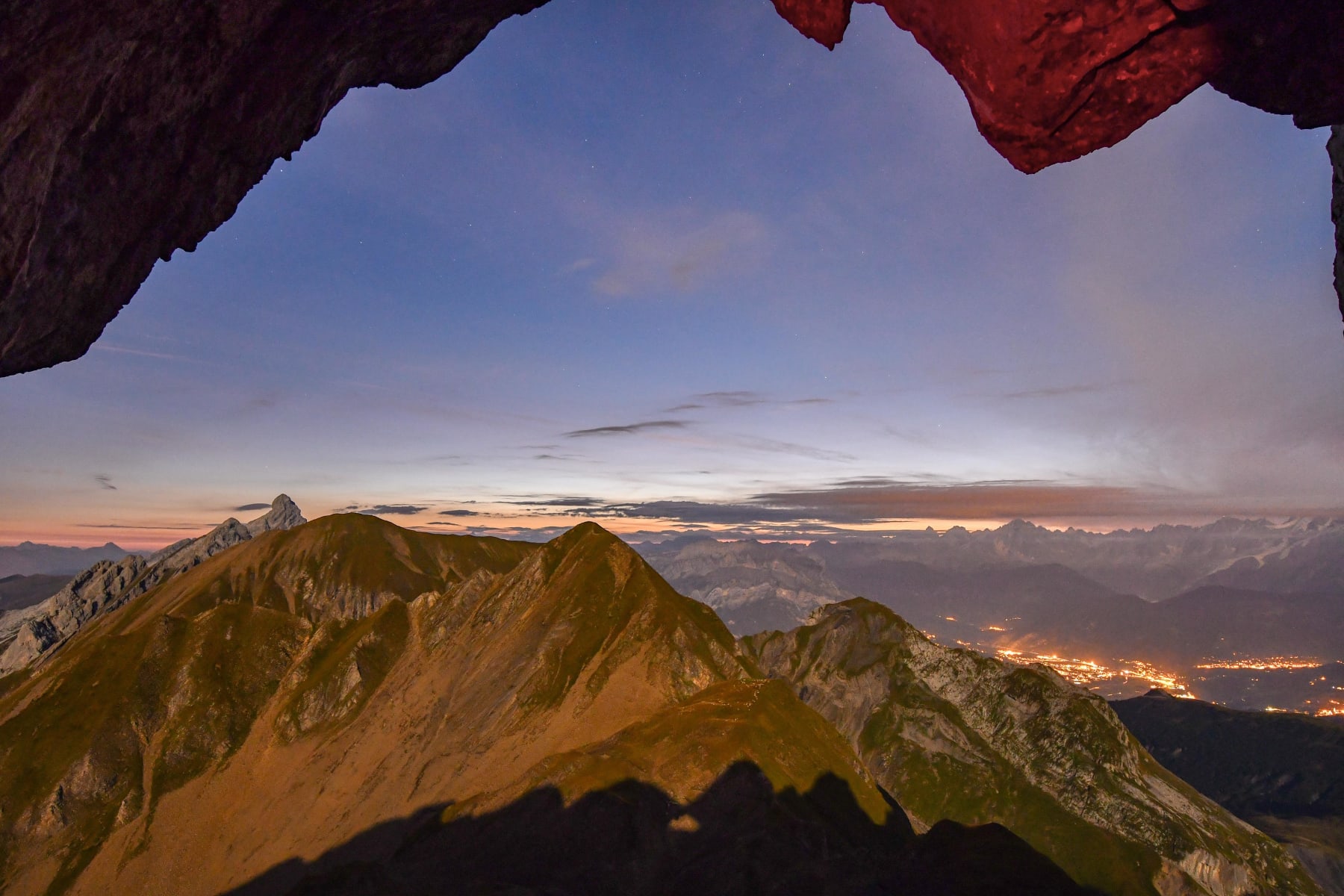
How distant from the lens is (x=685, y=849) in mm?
63906

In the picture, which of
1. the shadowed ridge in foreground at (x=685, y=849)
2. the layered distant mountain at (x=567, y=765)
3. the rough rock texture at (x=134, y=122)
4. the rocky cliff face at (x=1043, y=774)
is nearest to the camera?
the rough rock texture at (x=134, y=122)

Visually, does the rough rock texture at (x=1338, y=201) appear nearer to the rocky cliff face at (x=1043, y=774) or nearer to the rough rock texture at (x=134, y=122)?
the rough rock texture at (x=134, y=122)

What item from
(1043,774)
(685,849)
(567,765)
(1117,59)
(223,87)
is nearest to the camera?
(1117,59)

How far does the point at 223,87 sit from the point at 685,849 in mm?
74567

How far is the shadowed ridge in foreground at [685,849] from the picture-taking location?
155ft

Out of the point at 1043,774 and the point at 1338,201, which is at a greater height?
the point at 1338,201

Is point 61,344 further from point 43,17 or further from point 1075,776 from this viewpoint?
point 1075,776

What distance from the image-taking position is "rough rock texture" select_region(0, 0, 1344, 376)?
63.6 ft

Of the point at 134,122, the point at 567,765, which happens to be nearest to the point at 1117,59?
the point at 134,122

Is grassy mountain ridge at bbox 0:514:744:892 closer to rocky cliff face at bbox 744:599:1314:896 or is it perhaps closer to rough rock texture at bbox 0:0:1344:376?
rocky cliff face at bbox 744:599:1314:896

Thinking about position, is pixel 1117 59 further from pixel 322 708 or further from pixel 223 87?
pixel 322 708

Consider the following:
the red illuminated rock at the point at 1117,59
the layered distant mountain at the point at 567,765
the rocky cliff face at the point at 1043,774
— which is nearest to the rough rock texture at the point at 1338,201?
the red illuminated rock at the point at 1117,59

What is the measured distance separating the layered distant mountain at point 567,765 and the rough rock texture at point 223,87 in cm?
4668

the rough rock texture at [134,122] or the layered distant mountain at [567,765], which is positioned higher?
the rough rock texture at [134,122]
